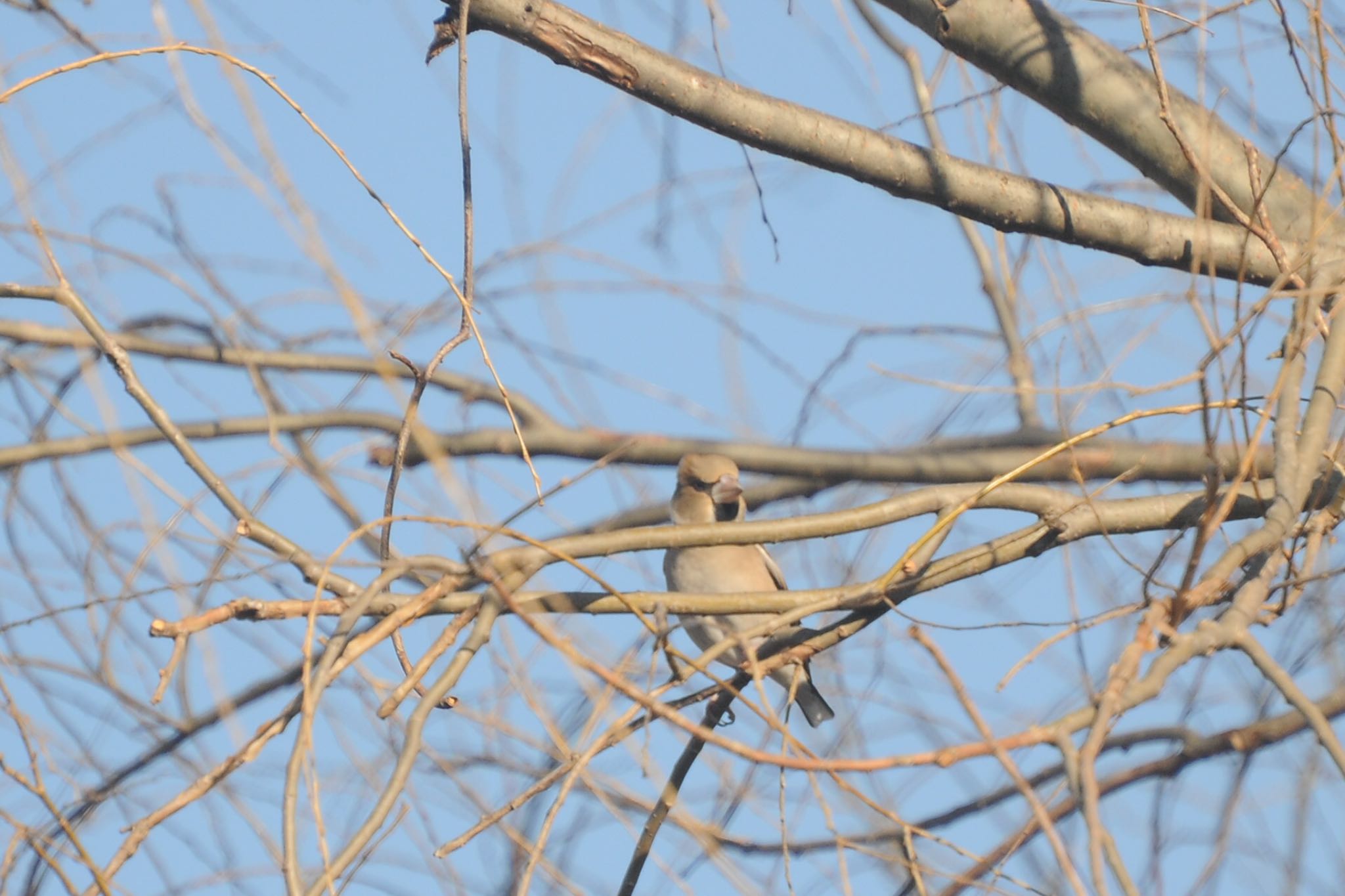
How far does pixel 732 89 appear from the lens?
3154mm

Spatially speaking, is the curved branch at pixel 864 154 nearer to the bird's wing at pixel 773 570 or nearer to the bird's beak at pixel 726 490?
the bird's beak at pixel 726 490

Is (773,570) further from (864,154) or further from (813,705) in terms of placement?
(864,154)

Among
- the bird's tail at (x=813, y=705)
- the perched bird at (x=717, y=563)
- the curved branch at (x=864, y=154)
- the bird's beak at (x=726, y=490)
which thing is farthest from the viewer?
the bird's tail at (x=813, y=705)

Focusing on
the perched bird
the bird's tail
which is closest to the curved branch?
the perched bird

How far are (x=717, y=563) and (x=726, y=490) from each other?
2.17ft

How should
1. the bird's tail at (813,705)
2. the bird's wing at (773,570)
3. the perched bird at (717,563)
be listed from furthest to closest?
the bird's wing at (773,570), the bird's tail at (813,705), the perched bird at (717,563)

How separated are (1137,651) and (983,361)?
9.59 feet

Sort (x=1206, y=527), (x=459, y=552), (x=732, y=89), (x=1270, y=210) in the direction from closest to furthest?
1. (x=1206, y=527)
2. (x=459, y=552)
3. (x=732, y=89)
4. (x=1270, y=210)

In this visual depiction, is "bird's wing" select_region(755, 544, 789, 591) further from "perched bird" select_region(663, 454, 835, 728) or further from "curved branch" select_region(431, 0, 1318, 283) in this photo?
"curved branch" select_region(431, 0, 1318, 283)

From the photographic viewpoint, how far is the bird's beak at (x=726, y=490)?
517 cm

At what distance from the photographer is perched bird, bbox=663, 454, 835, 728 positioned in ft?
17.4

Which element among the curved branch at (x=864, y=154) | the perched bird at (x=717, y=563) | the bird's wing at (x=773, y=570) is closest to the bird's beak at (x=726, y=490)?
the perched bird at (x=717, y=563)

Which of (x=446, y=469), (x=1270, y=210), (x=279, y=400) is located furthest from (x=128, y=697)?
(x=1270, y=210)

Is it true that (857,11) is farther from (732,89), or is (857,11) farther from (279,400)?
Result: (279,400)
